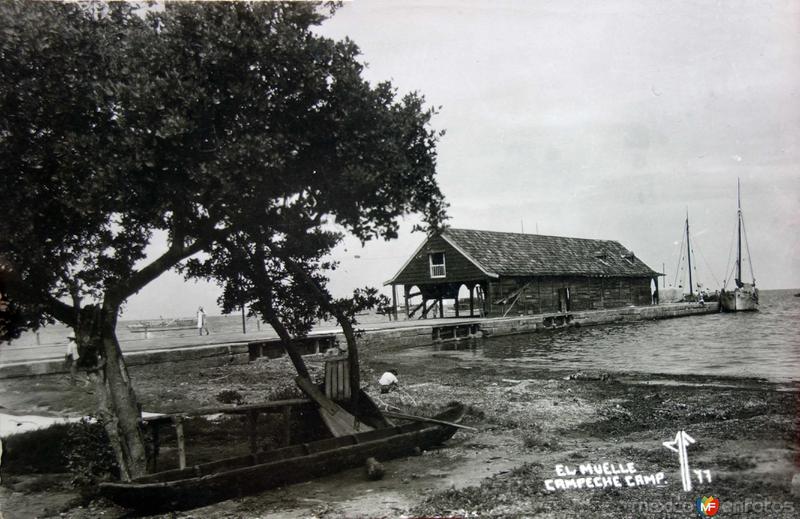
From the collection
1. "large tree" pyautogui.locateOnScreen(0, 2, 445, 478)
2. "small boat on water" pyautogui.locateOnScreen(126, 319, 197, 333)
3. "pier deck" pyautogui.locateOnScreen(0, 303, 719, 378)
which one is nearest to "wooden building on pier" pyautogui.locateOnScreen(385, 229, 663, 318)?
"pier deck" pyautogui.locateOnScreen(0, 303, 719, 378)

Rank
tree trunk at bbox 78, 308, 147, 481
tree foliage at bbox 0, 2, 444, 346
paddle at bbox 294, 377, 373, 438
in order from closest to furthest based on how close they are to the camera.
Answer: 1. tree foliage at bbox 0, 2, 444, 346
2. tree trunk at bbox 78, 308, 147, 481
3. paddle at bbox 294, 377, 373, 438

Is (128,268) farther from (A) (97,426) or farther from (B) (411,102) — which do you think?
(B) (411,102)

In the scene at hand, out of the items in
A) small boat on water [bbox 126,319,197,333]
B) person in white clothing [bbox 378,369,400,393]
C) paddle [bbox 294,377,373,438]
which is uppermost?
small boat on water [bbox 126,319,197,333]

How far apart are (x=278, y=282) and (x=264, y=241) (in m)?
1.58

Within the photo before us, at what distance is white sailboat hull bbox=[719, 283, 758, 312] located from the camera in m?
54.8

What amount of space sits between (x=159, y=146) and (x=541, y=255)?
35.4 meters

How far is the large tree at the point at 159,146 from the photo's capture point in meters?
5.84

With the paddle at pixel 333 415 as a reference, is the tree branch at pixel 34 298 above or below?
above

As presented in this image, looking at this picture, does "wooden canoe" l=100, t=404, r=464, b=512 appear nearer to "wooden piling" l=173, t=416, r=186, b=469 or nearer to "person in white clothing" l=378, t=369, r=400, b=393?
"wooden piling" l=173, t=416, r=186, b=469

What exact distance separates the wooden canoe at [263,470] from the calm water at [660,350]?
35.1 feet

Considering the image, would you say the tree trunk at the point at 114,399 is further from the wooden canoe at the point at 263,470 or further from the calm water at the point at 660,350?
the calm water at the point at 660,350

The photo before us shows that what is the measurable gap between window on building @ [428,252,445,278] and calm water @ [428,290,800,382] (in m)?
7.30

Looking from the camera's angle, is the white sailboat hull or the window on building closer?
the window on building

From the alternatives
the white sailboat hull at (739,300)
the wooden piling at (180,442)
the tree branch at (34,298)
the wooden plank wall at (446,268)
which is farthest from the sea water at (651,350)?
the white sailboat hull at (739,300)
